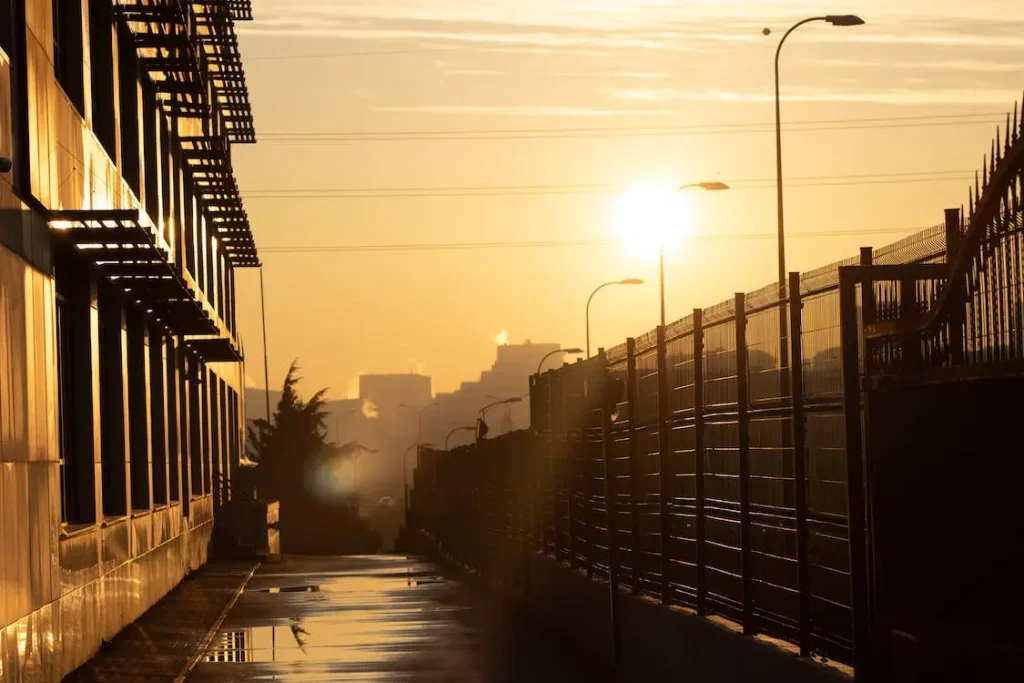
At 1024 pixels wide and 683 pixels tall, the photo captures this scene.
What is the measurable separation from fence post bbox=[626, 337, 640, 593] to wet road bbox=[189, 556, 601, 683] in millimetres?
1156

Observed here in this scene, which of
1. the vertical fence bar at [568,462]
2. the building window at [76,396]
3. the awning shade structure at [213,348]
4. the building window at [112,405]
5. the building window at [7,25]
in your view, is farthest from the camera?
the awning shade structure at [213,348]

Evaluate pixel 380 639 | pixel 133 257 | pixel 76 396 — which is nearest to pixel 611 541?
pixel 380 639

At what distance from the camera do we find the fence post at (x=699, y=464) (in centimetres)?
1325

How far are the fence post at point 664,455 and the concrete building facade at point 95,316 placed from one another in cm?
550

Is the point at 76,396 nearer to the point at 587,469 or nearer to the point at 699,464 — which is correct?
the point at 587,469

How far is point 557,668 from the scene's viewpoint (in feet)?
56.6

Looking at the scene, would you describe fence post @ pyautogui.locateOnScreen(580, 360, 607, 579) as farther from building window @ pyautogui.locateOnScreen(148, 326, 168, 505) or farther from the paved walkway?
building window @ pyautogui.locateOnScreen(148, 326, 168, 505)

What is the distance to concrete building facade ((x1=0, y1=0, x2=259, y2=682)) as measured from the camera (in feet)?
54.2

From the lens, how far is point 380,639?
69.6ft

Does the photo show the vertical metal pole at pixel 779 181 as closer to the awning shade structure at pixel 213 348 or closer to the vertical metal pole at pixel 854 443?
the awning shade structure at pixel 213 348

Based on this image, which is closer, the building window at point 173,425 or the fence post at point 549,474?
the fence post at point 549,474

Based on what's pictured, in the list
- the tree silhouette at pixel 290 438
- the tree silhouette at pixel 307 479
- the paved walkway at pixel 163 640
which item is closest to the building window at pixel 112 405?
the paved walkway at pixel 163 640

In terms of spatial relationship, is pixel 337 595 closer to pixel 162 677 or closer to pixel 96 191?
pixel 96 191

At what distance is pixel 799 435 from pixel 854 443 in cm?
130
